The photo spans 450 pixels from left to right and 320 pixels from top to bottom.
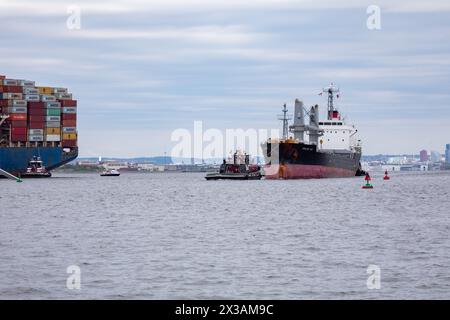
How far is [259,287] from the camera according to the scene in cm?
2775

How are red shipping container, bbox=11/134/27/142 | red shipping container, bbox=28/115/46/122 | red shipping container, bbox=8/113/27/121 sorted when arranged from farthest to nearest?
red shipping container, bbox=28/115/46/122 < red shipping container, bbox=11/134/27/142 < red shipping container, bbox=8/113/27/121

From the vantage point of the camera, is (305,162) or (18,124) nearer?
(305,162)

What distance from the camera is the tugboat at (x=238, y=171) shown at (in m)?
144

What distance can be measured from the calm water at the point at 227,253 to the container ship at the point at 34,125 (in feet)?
303

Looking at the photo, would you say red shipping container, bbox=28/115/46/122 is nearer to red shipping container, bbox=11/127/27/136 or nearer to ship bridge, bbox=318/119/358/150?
red shipping container, bbox=11/127/27/136

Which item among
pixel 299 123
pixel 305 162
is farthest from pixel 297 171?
pixel 299 123

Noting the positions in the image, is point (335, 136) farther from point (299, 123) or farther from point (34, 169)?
point (34, 169)

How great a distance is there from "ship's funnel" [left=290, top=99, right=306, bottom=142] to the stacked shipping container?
40.4 meters

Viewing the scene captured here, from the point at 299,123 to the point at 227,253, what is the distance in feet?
351

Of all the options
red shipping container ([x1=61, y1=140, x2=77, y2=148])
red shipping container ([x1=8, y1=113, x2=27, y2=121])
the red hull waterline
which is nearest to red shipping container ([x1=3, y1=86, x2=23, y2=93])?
red shipping container ([x1=8, y1=113, x2=27, y2=121])

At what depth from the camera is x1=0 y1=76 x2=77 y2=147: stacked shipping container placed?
152 metres

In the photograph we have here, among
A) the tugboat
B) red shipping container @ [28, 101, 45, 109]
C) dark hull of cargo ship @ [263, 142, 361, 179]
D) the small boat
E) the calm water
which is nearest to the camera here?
the calm water

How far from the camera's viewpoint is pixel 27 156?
505ft
